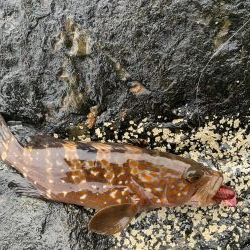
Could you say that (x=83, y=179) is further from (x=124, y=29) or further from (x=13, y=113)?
(x=124, y=29)

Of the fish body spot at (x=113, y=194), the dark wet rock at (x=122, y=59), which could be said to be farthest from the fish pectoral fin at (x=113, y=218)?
the dark wet rock at (x=122, y=59)

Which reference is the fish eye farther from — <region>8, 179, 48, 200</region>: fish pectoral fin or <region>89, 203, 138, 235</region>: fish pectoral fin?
<region>8, 179, 48, 200</region>: fish pectoral fin

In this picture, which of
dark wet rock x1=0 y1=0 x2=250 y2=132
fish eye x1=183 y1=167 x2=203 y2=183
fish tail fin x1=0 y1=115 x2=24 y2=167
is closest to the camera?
fish eye x1=183 y1=167 x2=203 y2=183

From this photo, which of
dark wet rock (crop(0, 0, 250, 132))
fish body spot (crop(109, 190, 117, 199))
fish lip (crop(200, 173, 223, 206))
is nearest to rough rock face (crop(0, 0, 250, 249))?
dark wet rock (crop(0, 0, 250, 132))

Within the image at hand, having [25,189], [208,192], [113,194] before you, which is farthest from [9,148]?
Answer: [208,192]

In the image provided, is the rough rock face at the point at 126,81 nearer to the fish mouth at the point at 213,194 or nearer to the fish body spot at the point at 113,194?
the fish mouth at the point at 213,194

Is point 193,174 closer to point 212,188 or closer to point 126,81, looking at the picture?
point 212,188
